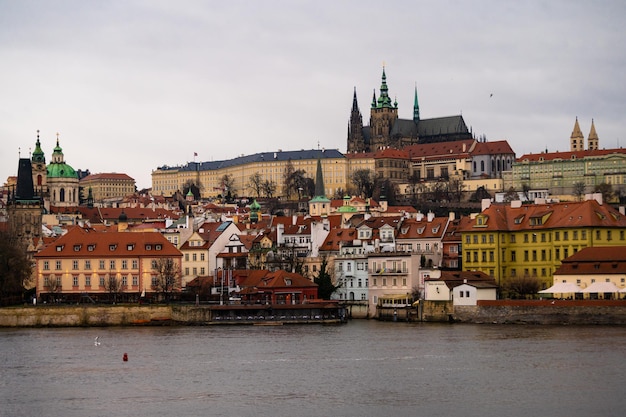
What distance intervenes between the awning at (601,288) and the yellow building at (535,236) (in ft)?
22.6

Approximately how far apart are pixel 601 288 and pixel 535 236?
410 inches

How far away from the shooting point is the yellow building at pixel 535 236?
73.6m

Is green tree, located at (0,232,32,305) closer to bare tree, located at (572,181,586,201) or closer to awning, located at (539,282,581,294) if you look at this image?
awning, located at (539,282,581,294)

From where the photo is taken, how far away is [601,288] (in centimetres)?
6594

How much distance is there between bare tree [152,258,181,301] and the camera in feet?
258

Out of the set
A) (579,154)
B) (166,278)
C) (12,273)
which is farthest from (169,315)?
(579,154)

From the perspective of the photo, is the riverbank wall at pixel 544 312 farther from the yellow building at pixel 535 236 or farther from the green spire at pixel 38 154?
the green spire at pixel 38 154

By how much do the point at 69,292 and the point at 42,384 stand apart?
32.9m

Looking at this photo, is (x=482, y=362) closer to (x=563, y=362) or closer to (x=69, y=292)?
(x=563, y=362)

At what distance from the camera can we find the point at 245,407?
134 ft

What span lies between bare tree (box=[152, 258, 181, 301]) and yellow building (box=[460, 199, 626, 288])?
1762 cm

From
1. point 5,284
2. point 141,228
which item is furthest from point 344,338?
point 141,228

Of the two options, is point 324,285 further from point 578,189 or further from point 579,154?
point 579,154

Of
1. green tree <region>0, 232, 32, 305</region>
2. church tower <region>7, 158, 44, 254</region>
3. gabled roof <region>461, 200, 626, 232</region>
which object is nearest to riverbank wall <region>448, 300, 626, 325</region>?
gabled roof <region>461, 200, 626, 232</region>
